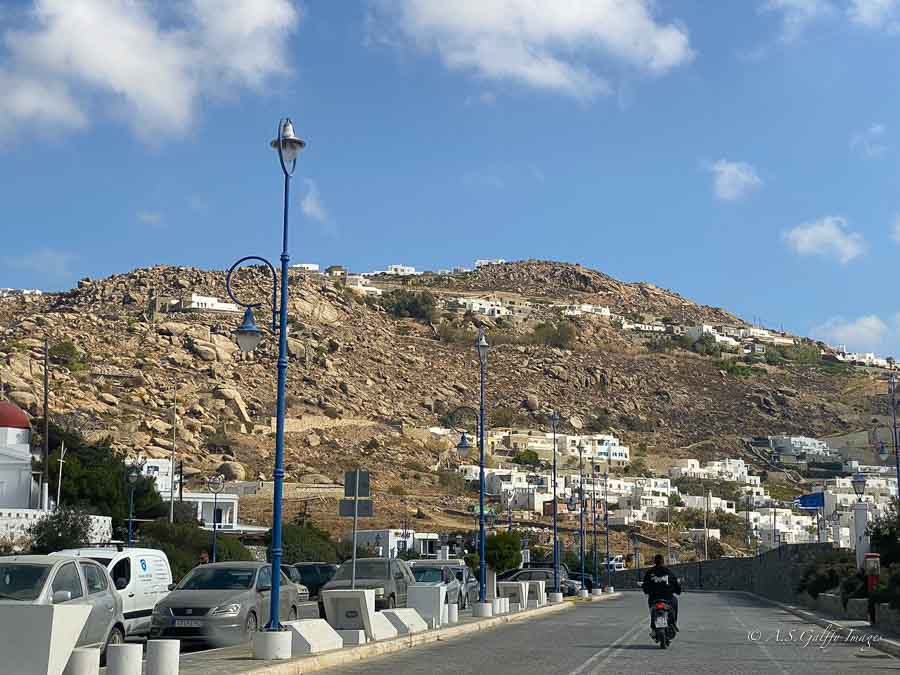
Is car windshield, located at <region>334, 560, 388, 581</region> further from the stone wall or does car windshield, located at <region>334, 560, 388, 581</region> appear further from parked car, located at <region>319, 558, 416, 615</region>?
the stone wall

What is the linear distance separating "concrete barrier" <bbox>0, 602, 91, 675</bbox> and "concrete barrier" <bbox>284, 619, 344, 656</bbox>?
17.0ft

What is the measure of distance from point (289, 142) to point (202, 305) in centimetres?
14041

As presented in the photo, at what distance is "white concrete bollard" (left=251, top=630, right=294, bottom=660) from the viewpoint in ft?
48.7

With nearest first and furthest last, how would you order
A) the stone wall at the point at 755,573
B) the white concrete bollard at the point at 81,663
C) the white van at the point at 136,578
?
the white concrete bollard at the point at 81,663
the white van at the point at 136,578
the stone wall at the point at 755,573

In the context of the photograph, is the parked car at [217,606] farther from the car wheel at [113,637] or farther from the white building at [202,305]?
the white building at [202,305]

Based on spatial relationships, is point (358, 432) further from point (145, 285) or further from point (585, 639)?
point (585, 639)

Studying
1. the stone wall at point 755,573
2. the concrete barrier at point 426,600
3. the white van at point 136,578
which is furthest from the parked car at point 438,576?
the stone wall at point 755,573

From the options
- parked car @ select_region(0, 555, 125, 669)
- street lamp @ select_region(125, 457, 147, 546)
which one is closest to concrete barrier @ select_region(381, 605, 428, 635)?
parked car @ select_region(0, 555, 125, 669)

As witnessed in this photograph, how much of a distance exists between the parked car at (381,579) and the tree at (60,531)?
19036 millimetres

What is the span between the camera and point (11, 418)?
188ft

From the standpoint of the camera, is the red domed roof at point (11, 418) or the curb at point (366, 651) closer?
the curb at point (366, 651)

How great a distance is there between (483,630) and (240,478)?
81.7 meters

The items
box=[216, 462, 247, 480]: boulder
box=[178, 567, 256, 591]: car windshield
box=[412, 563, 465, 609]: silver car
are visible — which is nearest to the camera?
box=[178, 567, 256, 591]: car windshield

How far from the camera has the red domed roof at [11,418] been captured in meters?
56.6
